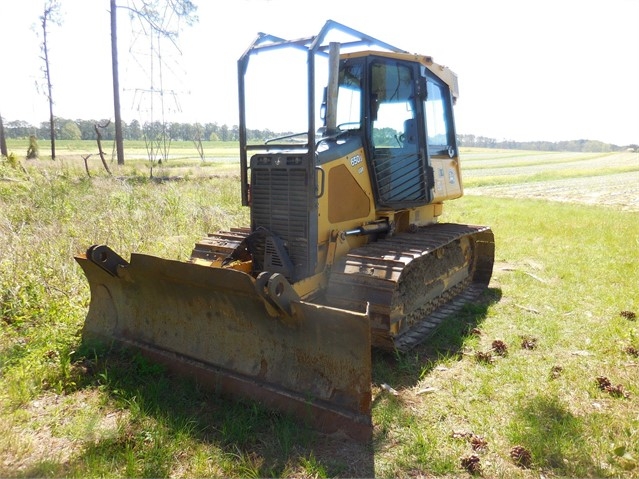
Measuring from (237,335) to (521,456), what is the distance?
208 centimetres

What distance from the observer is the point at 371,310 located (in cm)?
394

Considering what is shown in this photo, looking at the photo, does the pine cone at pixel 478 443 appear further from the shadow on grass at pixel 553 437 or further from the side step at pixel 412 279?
the side step at pixel 412 279

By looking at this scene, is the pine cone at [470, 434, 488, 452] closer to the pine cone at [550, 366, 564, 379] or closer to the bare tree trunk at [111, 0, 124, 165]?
the pine cone at [550, 366, 564, 379]

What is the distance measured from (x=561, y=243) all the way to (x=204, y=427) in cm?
863

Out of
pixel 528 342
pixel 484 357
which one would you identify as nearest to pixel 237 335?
pixel 484 357

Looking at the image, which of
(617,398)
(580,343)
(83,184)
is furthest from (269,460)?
(83,184)

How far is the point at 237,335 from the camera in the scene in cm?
360

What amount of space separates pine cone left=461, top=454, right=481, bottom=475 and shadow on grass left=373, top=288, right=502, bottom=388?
0.98m

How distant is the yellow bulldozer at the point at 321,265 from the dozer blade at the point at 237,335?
0.01m

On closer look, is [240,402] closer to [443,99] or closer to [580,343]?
[580,343]

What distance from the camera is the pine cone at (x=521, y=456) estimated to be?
9.39ft

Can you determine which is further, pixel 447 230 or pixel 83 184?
pixel 83 184

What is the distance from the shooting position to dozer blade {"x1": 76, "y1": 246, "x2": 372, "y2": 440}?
3.12 meters

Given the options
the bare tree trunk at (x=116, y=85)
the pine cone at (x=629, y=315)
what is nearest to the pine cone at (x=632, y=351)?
the pine cone at (x=629, y=315)
